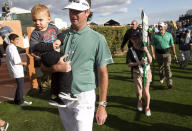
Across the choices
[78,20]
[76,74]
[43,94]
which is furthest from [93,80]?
[43,94]

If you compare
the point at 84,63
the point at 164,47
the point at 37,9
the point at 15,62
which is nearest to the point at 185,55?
the point at 164,47

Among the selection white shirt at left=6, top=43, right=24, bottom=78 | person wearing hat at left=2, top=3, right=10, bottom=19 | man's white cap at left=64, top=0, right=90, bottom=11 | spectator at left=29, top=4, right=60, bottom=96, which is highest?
person wearing hat at left=2, top=3, right=10, bottom=19

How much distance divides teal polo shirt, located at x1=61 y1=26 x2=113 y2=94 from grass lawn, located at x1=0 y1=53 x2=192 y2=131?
241 centimetres

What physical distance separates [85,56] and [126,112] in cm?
Answer: 333

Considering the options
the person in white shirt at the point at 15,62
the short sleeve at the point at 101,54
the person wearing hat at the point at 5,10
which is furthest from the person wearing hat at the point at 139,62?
the person wearing hat at the point at 5,10

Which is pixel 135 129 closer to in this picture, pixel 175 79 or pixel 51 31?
pixel 51 31

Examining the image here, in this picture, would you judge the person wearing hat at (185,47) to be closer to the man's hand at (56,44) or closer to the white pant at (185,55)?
the white pant at (185,55)

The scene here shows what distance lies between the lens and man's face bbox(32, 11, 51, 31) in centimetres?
233

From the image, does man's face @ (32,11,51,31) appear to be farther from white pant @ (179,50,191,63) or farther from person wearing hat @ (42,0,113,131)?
white pant @ (179,50,191,63)

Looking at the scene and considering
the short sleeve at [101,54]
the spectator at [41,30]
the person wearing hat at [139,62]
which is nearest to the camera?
the short sleeve at [101,54]

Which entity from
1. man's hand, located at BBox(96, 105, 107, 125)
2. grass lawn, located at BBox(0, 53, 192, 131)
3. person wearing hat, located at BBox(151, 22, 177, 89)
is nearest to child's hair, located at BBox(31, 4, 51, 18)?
man's hand, located at BBox(96, 105, 107, 125)

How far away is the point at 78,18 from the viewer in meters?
2.10

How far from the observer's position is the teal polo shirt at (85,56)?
6.92 ft

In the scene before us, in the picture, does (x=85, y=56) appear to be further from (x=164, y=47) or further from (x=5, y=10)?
(x=5, y=10)
